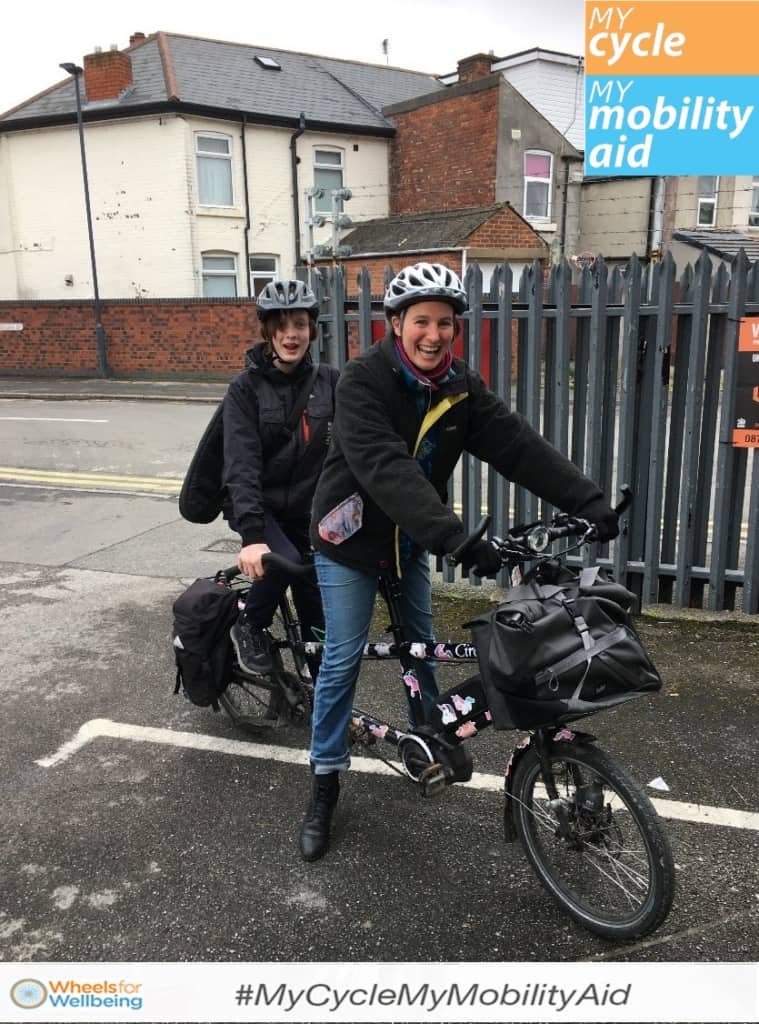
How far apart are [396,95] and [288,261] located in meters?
8.17

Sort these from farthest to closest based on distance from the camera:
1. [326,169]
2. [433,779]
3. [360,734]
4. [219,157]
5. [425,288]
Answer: [326,169] < [219,157] < [360,734] < [433,779] < [425,288]

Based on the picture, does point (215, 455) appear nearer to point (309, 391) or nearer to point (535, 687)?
point (309, 391)

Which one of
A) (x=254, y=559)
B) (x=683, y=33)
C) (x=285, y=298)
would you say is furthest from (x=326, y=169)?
(x=254, y=559)

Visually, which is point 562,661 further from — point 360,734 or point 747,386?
point 747,386

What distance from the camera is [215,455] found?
12.5ft

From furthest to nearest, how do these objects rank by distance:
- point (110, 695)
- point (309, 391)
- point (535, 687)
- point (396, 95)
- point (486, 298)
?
1. point (396, 95)
2. point (486, 298)
3. point (110, 695)
4. point (309, 391)
5. point (535, 687)

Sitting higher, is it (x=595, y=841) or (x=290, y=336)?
(x=290, y=336)

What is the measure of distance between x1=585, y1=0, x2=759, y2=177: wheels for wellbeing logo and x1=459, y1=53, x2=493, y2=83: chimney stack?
24.3 m

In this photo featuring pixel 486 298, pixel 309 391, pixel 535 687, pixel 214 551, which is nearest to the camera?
pixel 535 687

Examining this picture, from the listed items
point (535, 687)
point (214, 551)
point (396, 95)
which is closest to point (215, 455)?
point (535, 687)

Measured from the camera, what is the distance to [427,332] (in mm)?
2678

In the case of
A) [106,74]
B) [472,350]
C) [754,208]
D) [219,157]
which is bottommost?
[472,350]

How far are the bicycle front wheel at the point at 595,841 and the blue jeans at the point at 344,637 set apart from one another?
62cm

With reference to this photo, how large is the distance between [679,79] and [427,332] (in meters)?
3.02
